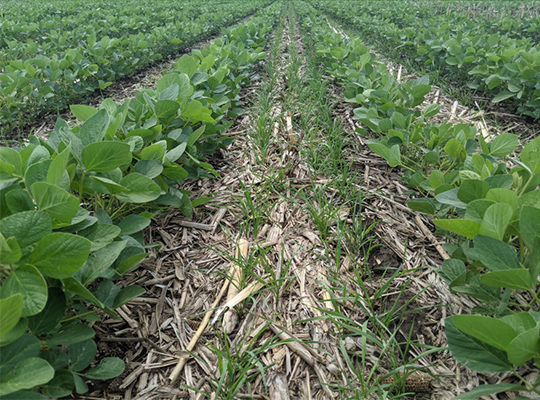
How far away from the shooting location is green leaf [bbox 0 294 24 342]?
56cm

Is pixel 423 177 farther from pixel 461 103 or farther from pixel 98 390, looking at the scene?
pixel 461 103

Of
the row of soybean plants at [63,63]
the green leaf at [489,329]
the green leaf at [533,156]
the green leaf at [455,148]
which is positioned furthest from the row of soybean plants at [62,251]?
the row of soybean plants at [63,63]

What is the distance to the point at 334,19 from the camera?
12969 mm

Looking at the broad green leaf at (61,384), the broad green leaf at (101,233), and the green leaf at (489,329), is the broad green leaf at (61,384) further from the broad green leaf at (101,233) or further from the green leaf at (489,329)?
the green leaf at (489,329)

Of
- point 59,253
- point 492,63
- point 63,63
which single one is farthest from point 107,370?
point 492,63

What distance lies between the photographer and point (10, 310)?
1.89 feet

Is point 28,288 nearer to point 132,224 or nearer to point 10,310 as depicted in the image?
point 10,310

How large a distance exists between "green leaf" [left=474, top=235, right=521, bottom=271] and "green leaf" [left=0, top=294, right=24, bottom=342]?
101 cm

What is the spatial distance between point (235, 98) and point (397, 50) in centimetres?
457

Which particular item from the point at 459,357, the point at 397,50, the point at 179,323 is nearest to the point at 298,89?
the point at 179,323

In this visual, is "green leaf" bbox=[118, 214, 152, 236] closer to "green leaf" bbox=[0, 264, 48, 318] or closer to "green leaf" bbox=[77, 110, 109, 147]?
"green leaf" bbox=[77, 110, 109, 147]

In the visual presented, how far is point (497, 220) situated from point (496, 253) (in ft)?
0.28

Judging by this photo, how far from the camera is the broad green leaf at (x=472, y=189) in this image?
40.0 inches

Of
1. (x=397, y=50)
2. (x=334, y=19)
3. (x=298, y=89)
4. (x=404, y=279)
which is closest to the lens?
(x=404, y=279)
